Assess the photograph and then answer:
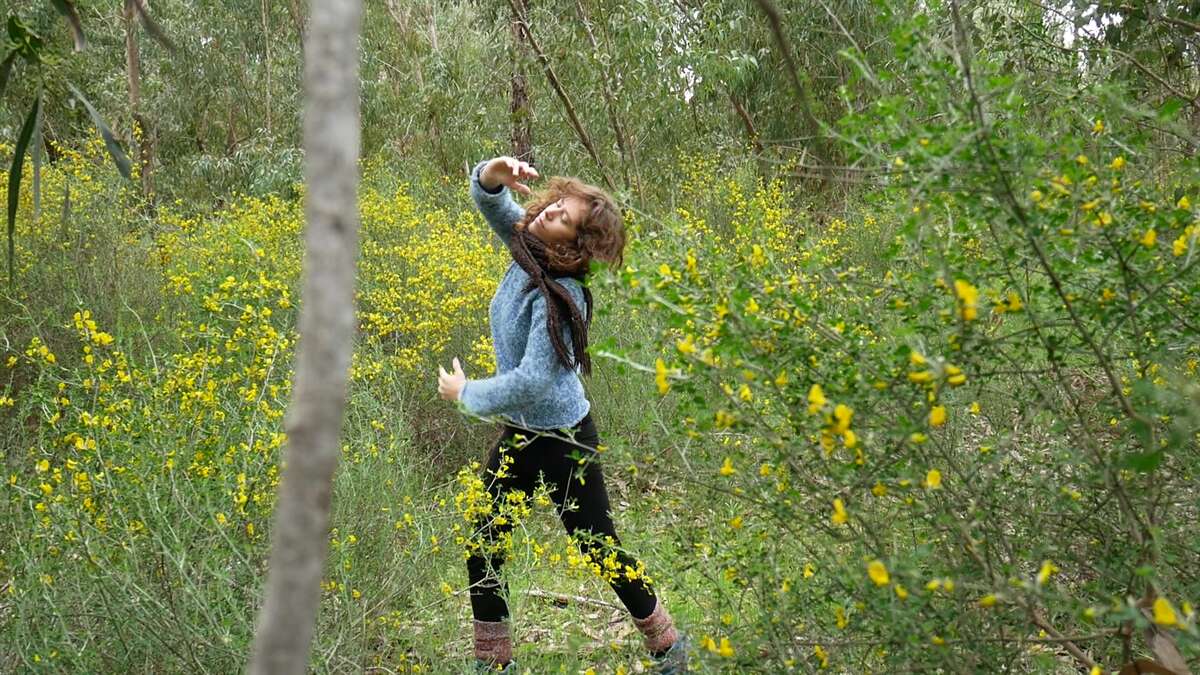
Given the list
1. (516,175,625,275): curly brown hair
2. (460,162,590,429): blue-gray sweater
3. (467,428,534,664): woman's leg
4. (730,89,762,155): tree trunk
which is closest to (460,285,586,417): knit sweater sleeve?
(460,162,590,429): blue-gray sweater

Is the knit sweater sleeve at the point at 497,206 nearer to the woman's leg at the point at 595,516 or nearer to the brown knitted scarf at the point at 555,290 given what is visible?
the brown knitted scarf at the point at 555,290

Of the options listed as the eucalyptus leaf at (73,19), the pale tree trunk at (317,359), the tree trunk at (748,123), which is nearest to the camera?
the pale tree trunk at (317,359)

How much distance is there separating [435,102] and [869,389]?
9519mm

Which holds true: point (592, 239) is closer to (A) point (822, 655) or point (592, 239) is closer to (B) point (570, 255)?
(B) point (570, 255)

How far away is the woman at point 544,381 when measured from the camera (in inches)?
105

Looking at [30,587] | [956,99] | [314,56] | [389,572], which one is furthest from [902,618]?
[30,587]

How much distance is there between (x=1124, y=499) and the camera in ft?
4.79

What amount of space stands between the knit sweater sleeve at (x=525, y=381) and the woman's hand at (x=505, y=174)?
0.43 m

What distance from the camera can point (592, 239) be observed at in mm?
2822

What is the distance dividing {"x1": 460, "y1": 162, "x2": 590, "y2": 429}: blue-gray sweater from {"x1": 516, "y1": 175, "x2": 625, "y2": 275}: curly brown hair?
6cm

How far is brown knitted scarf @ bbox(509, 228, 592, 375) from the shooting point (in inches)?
105

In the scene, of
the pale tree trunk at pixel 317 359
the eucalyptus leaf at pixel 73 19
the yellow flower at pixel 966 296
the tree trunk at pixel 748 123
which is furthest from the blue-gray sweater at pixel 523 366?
the tree trunk at pixel 748 123

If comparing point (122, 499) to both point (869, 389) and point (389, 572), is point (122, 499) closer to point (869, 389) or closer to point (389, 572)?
point (389, 572)

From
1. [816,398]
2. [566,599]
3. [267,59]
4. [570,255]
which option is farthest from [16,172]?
[267,59]
